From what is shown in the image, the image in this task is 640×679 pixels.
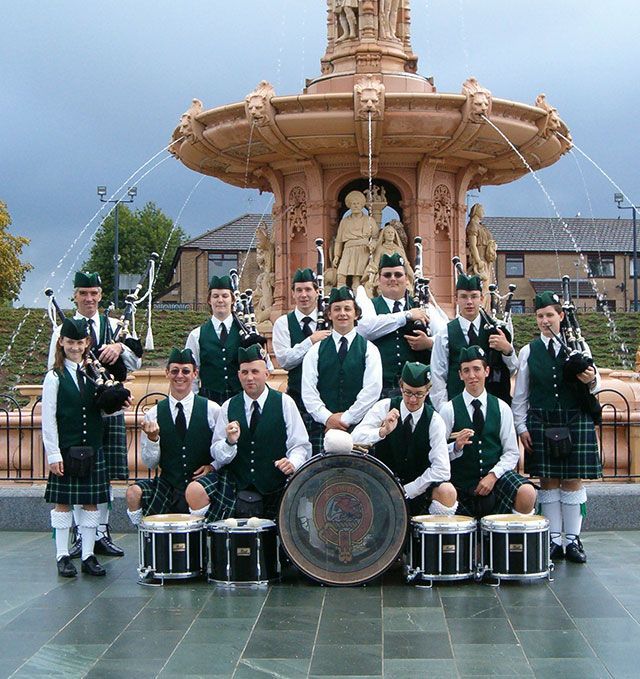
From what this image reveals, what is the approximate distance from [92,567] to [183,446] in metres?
0.99

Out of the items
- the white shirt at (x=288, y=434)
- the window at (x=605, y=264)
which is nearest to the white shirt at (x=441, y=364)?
the white shirt at (x=288, y=434)

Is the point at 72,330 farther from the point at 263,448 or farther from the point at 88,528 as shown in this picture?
the point at 263,448

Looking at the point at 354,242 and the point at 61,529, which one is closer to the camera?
the point at 61,529

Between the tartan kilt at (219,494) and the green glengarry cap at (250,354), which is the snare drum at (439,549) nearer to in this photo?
the tartan kilt at (219,494)

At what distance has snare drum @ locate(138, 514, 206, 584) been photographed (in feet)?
21.9

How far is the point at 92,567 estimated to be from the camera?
23.3 ft

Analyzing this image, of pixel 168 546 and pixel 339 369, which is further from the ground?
pixel 339 369

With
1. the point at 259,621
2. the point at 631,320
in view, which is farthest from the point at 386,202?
the point at 631,320

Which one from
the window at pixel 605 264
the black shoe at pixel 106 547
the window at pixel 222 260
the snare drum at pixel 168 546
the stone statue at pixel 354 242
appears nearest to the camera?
the snare drum at pixel 168 546

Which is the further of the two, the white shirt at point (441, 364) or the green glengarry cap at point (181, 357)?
the white shirt at point (441, 364)

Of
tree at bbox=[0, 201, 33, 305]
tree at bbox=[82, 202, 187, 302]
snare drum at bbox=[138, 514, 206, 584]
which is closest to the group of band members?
snare drum at bbox=[138, 514, 206, 584]

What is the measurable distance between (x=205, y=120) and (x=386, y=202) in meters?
2.42

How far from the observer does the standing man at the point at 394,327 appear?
25.6 ft

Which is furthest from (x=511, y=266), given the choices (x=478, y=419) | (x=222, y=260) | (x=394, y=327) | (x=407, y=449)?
(x=407, y=449)
